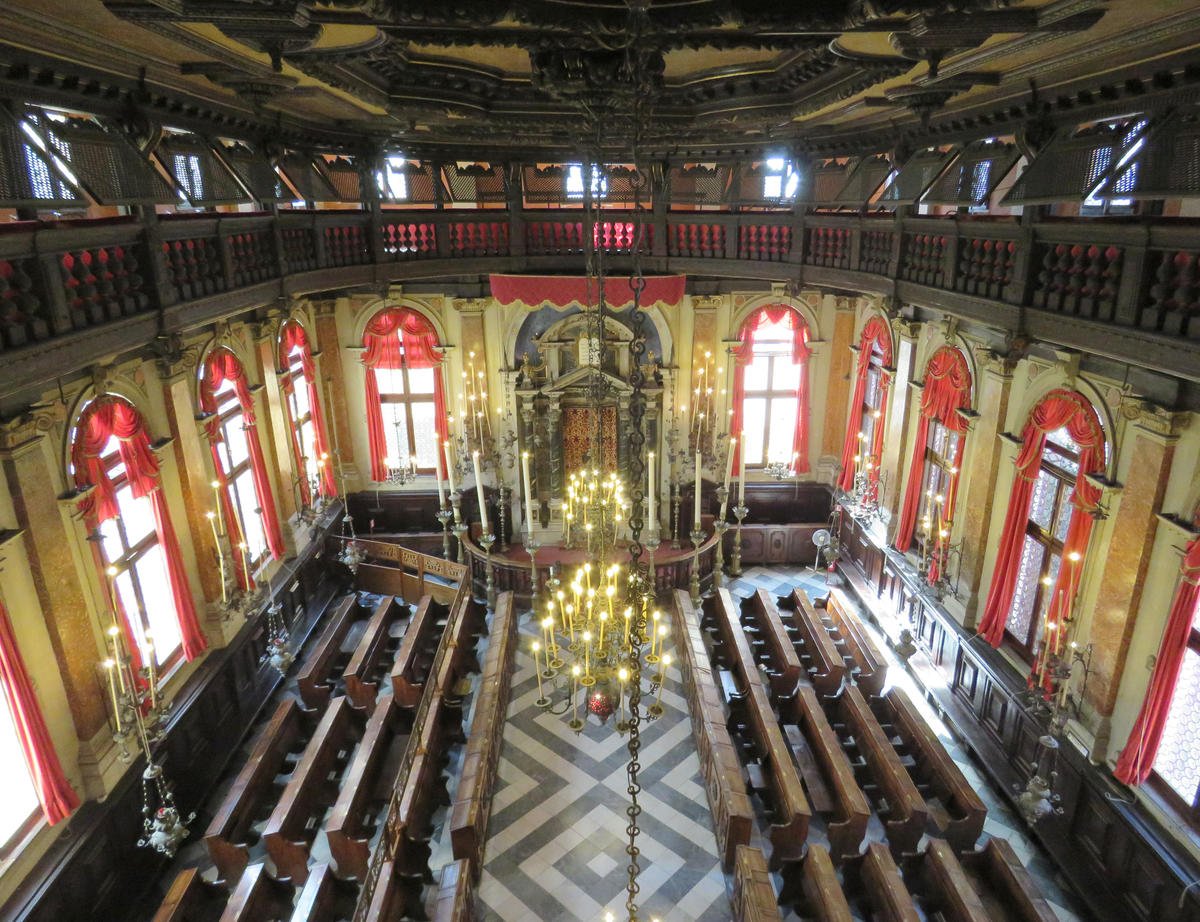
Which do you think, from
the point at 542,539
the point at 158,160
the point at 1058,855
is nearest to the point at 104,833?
the point at 158,160

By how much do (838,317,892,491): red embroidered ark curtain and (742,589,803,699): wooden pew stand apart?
2.53 meters

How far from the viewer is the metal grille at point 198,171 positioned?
20.3 feet

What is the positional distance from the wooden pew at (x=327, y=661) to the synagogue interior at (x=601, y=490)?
7cm

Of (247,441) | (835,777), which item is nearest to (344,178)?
(247,441)

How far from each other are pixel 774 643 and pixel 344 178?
774 cm

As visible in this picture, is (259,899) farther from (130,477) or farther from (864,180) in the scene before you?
(864,180)

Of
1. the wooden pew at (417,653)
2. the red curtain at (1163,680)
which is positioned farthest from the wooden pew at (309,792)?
the red curtain at (1163,680)

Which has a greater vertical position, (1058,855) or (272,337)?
(272,337)

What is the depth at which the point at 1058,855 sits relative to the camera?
21.1 ft

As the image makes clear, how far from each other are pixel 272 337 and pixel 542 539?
16.1 ft

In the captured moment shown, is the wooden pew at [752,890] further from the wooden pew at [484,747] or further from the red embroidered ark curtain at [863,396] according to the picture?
the red embroidered ark curtain at [863,396]

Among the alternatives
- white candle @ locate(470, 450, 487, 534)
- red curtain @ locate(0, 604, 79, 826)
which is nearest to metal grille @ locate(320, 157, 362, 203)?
white candle @ locate(470, 450, 487, 534)

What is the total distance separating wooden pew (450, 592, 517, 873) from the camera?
6066mm

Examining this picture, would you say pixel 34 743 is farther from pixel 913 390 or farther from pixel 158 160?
pixel 913 390
